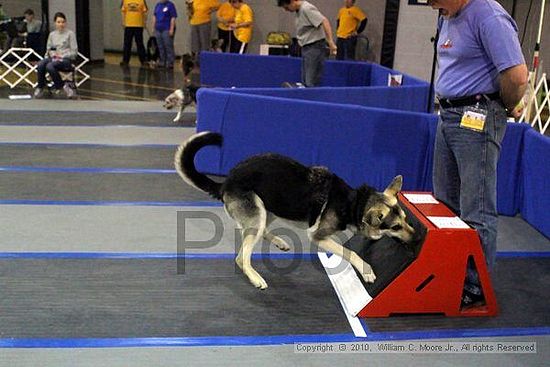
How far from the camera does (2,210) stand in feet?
16.0

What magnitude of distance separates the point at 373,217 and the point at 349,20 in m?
11.6

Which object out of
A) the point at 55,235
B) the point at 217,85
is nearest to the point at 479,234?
the point at 55,235

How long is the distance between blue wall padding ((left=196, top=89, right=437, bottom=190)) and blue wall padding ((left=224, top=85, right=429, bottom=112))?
358 mm

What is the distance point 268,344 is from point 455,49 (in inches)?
76.9

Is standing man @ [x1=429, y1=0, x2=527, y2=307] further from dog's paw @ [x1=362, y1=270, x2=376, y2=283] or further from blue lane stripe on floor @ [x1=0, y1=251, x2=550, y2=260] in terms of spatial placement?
blue lane stripe on floor @ [x1=0, y1=251, x2=550, y2=260]

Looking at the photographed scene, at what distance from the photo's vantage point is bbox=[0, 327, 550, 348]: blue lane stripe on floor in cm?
295

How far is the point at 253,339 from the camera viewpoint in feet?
10.1

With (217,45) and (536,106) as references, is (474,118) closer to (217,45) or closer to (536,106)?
(536,106)

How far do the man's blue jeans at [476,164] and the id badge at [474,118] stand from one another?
0.09 ft

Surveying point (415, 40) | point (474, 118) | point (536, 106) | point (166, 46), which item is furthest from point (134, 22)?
point (474, 118)

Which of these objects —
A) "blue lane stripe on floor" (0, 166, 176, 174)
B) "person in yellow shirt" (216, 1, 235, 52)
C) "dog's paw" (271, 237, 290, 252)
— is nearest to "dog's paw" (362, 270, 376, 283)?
"dog's paw" (271, 237, 290, 252)

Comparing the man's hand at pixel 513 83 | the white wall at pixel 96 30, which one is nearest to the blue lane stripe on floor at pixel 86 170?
the man's hand at pixel 513 83

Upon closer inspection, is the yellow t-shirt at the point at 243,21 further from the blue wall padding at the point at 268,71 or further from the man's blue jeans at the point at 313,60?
the man's blue jeans at the point at 313,60

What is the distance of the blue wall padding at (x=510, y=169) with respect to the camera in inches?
201
